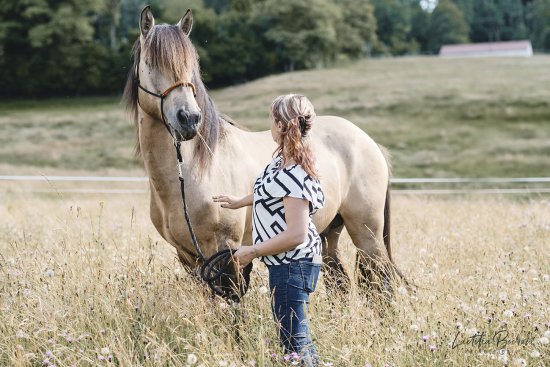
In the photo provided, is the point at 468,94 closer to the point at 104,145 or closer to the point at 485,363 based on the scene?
the point at 104,145

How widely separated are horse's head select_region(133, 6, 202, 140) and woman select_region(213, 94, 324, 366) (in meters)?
0.77

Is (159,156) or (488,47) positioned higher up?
(488,47)

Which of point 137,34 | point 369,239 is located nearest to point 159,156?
point 369,239

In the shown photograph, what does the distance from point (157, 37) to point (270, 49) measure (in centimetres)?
6124

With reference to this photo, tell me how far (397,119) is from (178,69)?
1272 inches

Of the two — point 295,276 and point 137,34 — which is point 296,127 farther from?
point 137,34

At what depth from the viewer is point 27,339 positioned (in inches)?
153

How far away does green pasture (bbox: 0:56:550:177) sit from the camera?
26.5 metres

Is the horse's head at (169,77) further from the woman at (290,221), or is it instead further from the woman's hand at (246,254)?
the woman's hand at (246,254)

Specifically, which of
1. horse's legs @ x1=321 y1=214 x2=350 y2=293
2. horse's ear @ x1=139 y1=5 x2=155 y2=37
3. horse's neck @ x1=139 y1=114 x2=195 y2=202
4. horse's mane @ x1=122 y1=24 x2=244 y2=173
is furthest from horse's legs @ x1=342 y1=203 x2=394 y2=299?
horse's ear @ x1=139 y1=5 x2=155 y2=37

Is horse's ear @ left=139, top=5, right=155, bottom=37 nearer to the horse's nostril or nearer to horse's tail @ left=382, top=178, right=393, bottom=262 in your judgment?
the horse's nostril

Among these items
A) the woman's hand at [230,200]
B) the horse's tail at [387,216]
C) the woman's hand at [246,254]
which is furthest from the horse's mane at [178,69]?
the horse's tail at [387,216]

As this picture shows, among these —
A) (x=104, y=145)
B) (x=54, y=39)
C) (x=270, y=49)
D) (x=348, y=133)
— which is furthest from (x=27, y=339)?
(x=270, y=49)

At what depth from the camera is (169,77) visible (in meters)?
3.97
